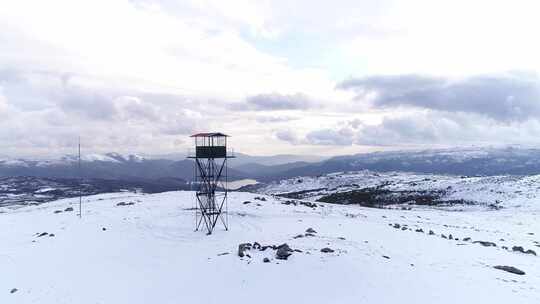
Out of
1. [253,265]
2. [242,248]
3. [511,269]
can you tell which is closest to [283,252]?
[253,265]

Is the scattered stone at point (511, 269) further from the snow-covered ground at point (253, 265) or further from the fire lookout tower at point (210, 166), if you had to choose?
the fire lookout tower at point (210, 166)

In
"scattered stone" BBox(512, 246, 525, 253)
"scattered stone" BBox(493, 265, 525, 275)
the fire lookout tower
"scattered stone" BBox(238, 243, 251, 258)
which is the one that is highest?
the fire lookout tower

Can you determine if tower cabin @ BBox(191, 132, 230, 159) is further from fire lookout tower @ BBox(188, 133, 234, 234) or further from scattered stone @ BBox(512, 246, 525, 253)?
scattered stone @ BBox(512, 246, 525, 253)

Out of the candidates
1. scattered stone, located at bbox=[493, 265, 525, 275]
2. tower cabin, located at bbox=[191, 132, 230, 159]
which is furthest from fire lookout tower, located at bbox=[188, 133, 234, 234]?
scattered stone, located at bbox=[493, 265, 525, 275]

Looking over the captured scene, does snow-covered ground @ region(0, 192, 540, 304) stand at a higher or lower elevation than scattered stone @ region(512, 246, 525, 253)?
higher

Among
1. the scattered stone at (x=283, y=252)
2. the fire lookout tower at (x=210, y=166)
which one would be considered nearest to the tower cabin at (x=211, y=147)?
the fire lookout tower at (x=210, y=166)

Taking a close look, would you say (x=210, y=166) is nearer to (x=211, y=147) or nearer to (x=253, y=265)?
(x=211, y=147)

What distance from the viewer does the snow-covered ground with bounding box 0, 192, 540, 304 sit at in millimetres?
22234

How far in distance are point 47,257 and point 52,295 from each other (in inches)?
337

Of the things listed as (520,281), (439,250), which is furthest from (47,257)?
(520,281)

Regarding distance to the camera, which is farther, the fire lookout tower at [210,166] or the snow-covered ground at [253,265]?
the fire lookout tower at [210,166]

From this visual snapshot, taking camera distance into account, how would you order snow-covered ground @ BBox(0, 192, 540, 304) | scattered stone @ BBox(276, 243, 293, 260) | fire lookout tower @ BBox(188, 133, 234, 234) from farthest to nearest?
fire lookout tower @ BBox(188, 133, 234, 234) < scattered stone @ BBox(276, 243, 293, 260) < snow-covered ground @ BBox(0, 192, 540, 304)

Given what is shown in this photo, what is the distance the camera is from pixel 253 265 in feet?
85.6

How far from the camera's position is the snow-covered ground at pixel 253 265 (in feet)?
72.9
